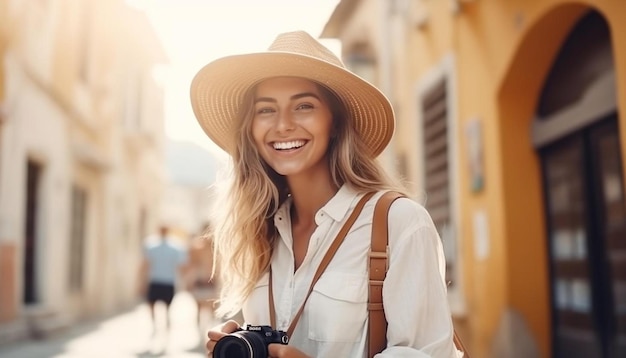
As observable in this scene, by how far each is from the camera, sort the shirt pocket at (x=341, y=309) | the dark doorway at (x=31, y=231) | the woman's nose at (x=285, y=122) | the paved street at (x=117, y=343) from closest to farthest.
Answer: the shirt pocket at (x=341, y=309), the woman's nose at (x=285, y=122), the paved street at (x=117, y=343), the dark doorway at (x=31, y=231)

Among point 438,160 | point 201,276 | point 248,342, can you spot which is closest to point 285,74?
point 248,342

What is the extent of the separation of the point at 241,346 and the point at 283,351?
97 mm

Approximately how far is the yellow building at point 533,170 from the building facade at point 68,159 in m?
5.18

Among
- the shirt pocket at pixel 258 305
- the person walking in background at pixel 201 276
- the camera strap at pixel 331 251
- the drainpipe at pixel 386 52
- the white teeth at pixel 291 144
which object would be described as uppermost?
the drainpipe at pixel 386 52

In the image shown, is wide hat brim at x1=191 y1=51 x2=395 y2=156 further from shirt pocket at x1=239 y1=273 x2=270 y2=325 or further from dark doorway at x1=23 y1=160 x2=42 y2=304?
dark doorway at x1=23 y1=160 x2=42 y2=304

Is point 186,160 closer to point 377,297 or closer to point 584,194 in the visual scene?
point 584,194

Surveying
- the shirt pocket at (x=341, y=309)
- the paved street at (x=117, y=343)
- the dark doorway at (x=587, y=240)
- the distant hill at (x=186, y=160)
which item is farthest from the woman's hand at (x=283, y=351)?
the distant hill at (x=186, y=160)

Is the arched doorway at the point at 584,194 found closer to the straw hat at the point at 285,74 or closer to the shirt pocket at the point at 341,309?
the straw hat at the point at 285,74

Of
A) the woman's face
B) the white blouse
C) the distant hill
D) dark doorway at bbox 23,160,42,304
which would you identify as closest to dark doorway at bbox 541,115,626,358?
the woman's face

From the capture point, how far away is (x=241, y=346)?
5.47ft

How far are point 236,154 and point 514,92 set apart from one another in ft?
15.2

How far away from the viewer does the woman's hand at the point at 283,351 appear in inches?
65.5

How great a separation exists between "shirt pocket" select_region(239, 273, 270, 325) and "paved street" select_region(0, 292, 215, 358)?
5.52 meters

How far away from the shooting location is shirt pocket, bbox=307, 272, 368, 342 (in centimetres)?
177
